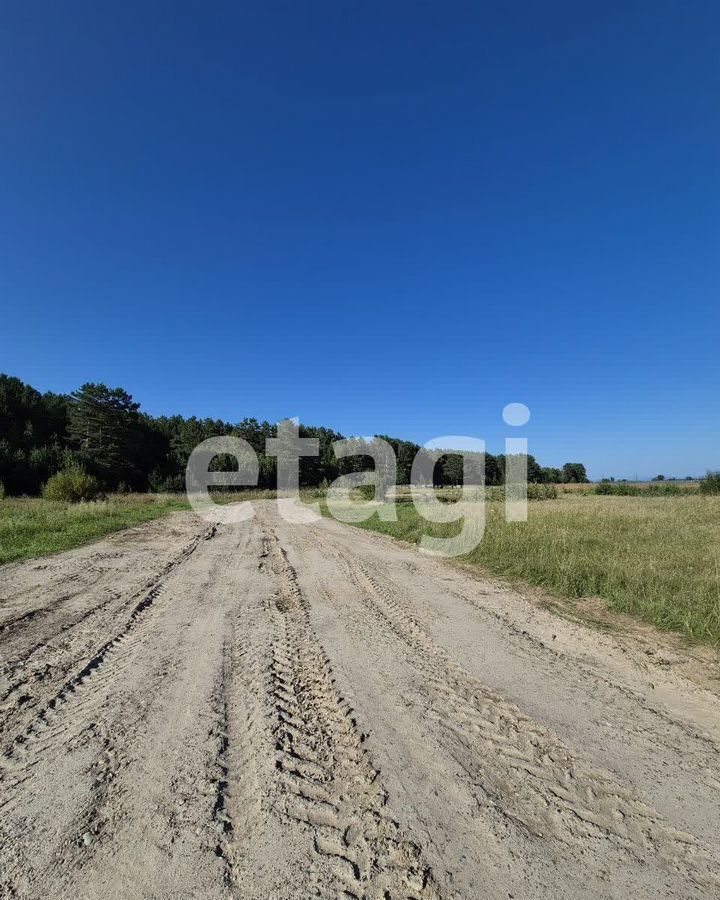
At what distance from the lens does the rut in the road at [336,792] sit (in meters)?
1.87

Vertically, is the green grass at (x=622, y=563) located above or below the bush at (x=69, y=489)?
below

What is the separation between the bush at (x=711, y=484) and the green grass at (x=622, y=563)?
29.5 meters

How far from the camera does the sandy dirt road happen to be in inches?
75.3

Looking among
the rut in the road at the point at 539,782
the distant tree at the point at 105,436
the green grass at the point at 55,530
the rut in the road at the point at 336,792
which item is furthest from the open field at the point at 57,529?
the distant tree at the point at 105,436

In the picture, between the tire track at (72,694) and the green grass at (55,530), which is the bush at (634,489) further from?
the tire track at (72,694)

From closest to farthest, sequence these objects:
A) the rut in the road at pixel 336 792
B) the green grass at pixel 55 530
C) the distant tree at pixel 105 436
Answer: the rut in the road at pixel 336 792
the green grass at pixel 55 530
the distant tree at pixel 105 436

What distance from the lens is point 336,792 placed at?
240 centimetres

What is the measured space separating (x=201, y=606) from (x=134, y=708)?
2.61 m

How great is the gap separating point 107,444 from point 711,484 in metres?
58.0

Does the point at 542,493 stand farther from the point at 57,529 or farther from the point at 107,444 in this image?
the point at 107,444

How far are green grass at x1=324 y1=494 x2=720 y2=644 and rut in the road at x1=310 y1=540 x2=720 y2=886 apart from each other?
332 centimetres

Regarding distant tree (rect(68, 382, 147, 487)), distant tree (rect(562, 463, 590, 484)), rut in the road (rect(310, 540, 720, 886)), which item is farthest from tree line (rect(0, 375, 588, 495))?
distant tree (rect(562, 463, 590, 484))

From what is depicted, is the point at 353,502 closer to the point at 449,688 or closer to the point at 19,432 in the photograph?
the point at 449,688

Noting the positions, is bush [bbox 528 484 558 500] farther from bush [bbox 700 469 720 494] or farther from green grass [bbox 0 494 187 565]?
green grass [bbox 0 494 187 565]
